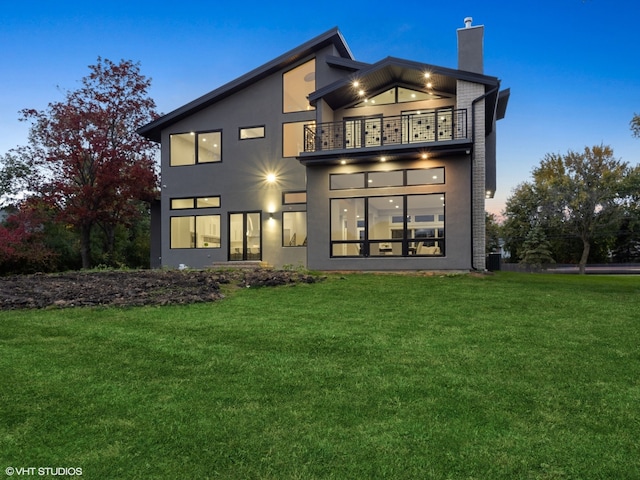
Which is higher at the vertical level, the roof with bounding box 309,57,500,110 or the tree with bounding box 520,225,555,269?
the roof with bounding box 309,57,500,110

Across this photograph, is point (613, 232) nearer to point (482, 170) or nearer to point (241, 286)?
point (482, 170)

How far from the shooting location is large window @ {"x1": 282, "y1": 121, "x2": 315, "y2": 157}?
15.5 meters

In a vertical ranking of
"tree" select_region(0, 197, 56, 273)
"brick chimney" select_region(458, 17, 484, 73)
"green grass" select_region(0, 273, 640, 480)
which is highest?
"brick chimney" select_region(458, 17, 484, 73)

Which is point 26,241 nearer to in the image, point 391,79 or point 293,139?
point 293,139

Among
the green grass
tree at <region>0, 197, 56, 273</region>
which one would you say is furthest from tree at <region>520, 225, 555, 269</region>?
tree at <region>0, 197, 56, 273</region>

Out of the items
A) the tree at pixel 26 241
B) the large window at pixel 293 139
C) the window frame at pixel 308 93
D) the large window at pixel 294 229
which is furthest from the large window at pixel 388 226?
the tree at pixel 26 241

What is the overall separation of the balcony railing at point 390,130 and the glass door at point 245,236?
12.2 ft

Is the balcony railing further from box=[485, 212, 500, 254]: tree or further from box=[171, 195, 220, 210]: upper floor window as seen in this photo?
box=[485, 212, 500, 254]: tree

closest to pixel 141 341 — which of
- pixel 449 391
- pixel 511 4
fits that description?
pixel 449 391

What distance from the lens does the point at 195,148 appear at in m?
16.8

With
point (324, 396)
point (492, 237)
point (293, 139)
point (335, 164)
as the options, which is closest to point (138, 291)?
point (324, 396)

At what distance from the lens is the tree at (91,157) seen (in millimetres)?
16656

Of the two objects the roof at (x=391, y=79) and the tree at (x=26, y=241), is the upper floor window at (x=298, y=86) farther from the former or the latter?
the tree at (x=26, y=241)

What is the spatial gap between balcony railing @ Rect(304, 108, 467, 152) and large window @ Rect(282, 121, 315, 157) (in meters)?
1.24
